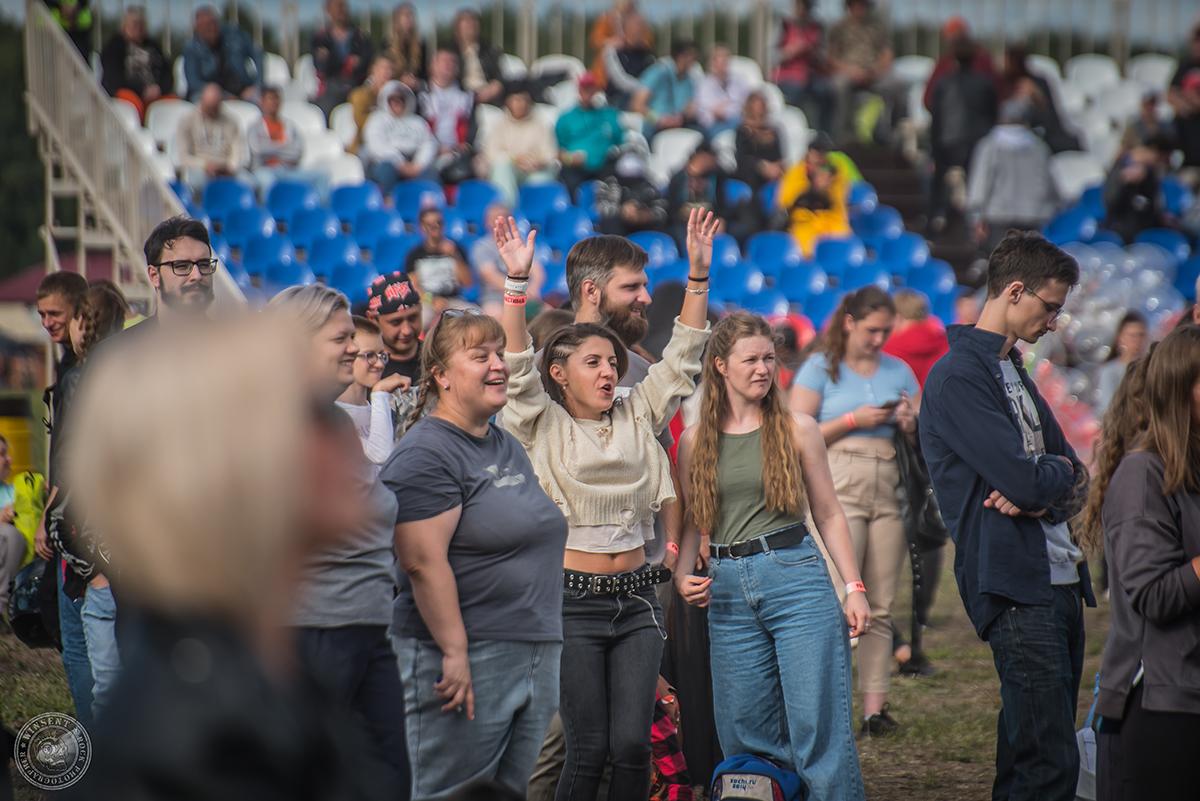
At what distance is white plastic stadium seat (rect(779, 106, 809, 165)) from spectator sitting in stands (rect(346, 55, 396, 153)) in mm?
4795

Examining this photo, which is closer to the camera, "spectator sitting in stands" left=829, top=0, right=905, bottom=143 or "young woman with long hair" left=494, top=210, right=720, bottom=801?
"young woman with long hair" left=494, top=210, right=720, bottom=801

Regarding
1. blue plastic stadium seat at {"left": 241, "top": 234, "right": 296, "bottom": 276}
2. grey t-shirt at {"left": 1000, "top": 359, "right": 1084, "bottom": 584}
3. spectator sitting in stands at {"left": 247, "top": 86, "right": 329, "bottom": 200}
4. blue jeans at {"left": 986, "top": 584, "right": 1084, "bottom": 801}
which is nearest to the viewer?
blue jeans at {"left": 986, "top": 584, "right": 1084, "bottom": 801}

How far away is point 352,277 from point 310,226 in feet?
3.90

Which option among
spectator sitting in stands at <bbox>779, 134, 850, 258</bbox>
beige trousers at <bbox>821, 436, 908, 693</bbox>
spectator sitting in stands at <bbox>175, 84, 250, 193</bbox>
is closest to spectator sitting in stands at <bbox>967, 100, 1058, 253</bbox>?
spectator sitting in stands at <bbox>779, 134, 850, 258</bbox>

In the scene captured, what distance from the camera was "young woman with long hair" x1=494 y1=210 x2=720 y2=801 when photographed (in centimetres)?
439

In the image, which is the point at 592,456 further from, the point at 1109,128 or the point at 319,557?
the point at 1109,128

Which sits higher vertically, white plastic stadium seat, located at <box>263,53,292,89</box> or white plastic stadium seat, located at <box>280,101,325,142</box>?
white plastic stadium seat, located at <box>263,53,292,89</box>

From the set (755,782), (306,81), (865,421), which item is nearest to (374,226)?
(306,81)

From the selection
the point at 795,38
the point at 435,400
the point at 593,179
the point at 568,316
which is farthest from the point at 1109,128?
the point at 435,400

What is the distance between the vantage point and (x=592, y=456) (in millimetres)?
4504

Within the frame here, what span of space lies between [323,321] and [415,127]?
11220 mm

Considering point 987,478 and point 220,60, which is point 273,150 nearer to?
point 220,60

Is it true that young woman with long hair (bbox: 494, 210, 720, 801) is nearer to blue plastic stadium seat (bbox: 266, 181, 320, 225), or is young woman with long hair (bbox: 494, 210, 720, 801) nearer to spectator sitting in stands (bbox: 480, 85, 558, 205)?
blue plastic stadium seat (bbox: 266, 181, 320, 225)

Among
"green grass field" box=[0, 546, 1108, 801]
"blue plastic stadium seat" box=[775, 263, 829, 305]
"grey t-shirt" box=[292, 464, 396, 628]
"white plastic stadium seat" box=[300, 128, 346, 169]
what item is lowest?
"green grass field" box=[0, 546, 1108, 801]
